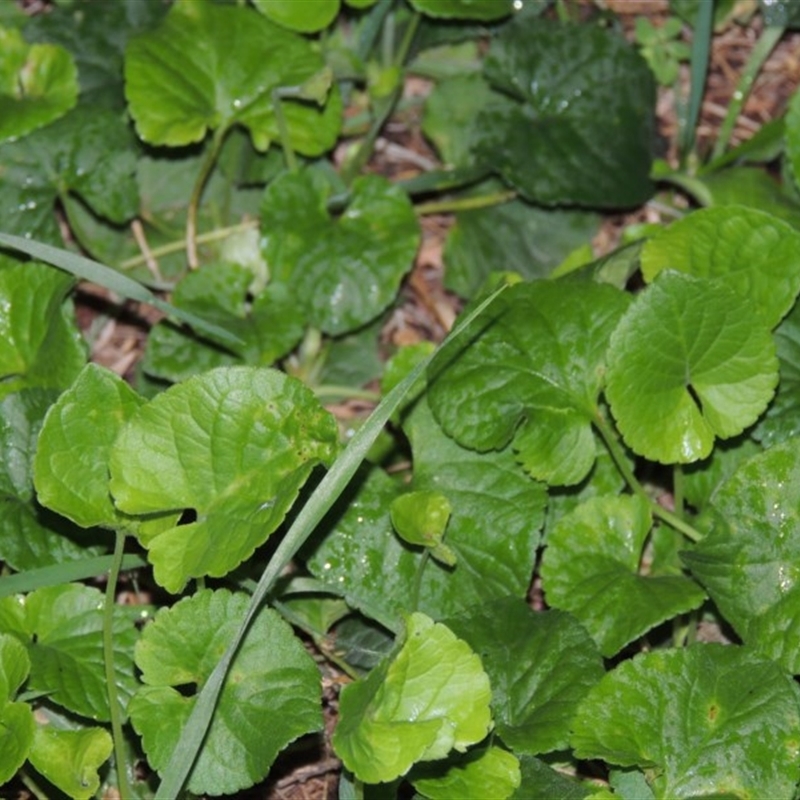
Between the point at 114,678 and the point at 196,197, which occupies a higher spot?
the point at 196,197

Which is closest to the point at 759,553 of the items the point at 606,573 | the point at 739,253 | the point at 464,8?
the point at 606,573

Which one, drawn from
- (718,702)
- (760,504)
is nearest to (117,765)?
(718,702)

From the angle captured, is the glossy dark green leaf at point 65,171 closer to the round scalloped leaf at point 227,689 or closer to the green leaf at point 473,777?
the round scalloped leaf at point 227,689

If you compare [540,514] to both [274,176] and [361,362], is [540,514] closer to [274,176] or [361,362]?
[361,362]

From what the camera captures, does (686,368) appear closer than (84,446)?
No

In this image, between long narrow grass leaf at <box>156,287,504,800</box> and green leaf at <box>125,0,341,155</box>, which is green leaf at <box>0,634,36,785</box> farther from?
green leaf at <box>125,0,341,155</box>

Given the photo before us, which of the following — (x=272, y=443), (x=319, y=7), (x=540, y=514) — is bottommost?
(x=540, y=514)

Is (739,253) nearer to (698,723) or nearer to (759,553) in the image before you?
(759,553)

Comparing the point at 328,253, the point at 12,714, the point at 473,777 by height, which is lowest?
the point at 473,777
